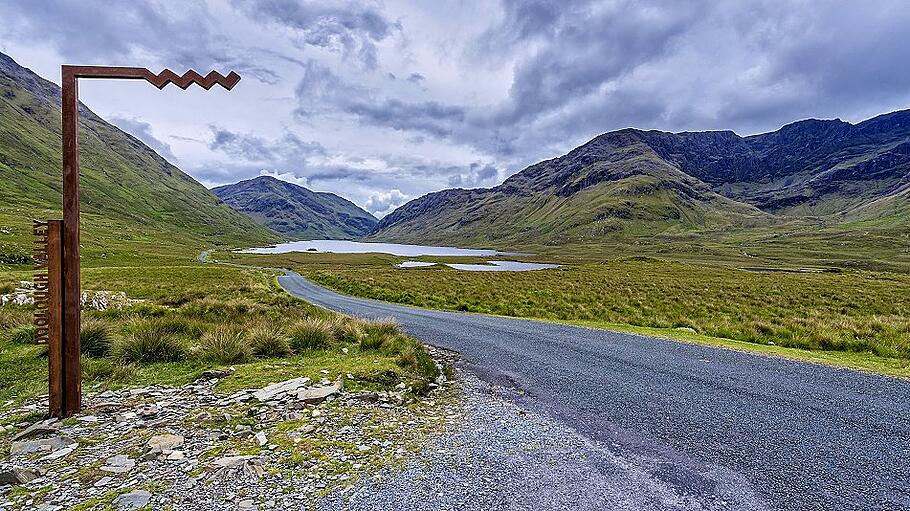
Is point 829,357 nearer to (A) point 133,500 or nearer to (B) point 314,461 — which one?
(B) point 314,461

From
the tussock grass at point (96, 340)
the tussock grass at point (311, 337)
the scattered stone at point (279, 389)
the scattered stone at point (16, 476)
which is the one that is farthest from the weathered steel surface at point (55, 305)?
the tussock grass at point (311, 337)

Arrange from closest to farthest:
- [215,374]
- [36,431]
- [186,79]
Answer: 1. [36,431]
2. [186,79]
3. [215,374]

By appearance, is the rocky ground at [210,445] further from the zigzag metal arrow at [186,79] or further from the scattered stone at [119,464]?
the zigzag metal arrow at [186,79]

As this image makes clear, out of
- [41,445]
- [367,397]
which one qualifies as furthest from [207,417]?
[367,397]

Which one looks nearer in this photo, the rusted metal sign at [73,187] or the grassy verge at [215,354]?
the rusted metal sign at [73,187]

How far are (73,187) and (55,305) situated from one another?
1781 millimetres

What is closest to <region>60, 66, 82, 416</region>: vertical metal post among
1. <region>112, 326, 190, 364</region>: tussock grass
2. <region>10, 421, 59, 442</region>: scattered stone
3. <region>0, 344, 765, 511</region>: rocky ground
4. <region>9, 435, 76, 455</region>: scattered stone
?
<region>10, 421, 59, 442</region>: scattered stone

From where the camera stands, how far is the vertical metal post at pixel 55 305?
647cm

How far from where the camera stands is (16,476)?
16.2 feet

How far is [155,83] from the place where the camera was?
7062 millimetres

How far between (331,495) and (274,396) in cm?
364

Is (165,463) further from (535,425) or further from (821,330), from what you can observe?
(821,330)

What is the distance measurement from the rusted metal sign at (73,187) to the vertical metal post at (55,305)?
0.15 feet

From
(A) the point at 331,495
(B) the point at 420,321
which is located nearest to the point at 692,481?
(A) the point at 331,495
